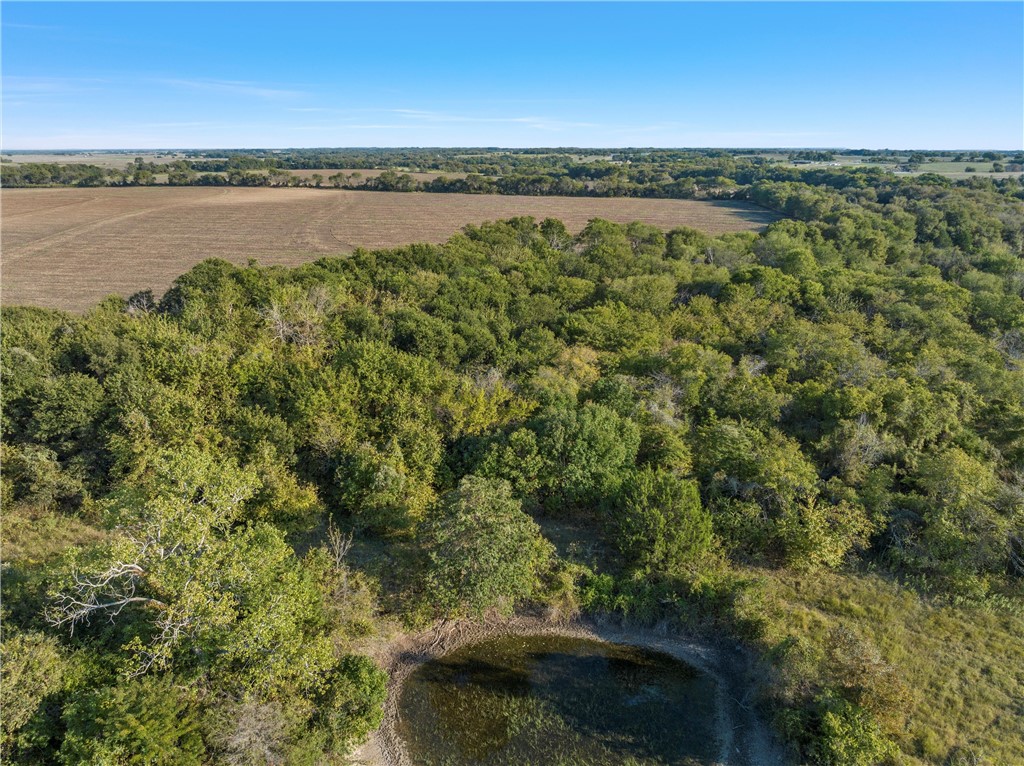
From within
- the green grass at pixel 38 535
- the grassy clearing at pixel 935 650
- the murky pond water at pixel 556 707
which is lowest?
the murky pond water at pixel 556 707

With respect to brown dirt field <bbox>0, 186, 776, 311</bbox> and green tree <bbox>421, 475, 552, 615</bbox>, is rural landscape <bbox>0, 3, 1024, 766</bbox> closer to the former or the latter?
green tree <bbox>421, 475, 552, 615</bbox>

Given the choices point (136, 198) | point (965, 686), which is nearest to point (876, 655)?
point (965, 686)

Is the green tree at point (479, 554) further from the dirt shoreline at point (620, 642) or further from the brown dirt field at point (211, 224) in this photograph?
the brown dirt field at point (211, 224)

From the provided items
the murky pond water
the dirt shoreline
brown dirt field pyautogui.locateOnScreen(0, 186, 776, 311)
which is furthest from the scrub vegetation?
brown dirt field pyautogui.locateOnScreen(0, 186, 776, 311)

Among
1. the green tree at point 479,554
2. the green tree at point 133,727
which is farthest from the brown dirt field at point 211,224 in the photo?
the green tree at point 479,554

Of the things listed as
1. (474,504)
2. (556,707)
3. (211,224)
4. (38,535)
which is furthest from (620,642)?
(211,224)

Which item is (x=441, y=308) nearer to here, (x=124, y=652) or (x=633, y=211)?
(x=124, y=652)

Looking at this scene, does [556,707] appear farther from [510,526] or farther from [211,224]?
[211,224]
